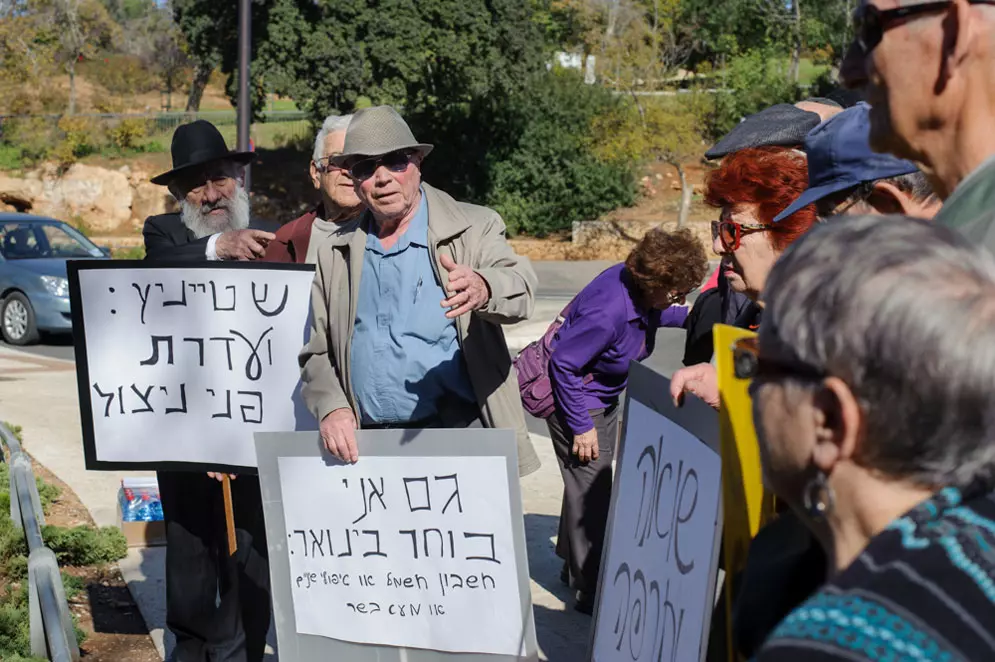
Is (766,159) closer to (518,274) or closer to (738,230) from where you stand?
(738,230)

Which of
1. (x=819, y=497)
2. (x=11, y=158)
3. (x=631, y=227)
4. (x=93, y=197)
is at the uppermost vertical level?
(x=819, y=497)

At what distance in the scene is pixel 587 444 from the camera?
208 inches

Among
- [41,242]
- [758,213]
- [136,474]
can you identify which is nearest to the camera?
[758,213]

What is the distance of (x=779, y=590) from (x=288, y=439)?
2.55 metres

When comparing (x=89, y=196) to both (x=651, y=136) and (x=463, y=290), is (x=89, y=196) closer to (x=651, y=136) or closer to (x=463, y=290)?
(x=651, y=136)

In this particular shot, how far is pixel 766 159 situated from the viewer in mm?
3439

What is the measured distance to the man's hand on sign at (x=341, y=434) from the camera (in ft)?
12.6

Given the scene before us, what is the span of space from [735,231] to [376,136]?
4.09ft

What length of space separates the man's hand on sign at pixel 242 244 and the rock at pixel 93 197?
31.7 metres

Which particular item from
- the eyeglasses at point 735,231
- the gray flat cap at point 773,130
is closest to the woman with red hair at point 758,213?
the eyeglasses at point 735,231

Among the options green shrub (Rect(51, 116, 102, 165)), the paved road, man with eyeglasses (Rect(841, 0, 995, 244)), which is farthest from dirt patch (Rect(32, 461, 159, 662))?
green shrub (Rect(51, 116, 102, 165))

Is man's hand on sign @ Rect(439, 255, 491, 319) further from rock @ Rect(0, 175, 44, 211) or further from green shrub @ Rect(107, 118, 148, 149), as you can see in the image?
green shrub @ Rect(107, 118, 148, 149)

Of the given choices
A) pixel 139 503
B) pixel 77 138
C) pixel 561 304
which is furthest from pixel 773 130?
pixel 77 138

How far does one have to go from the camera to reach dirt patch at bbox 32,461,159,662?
16.3 ft
